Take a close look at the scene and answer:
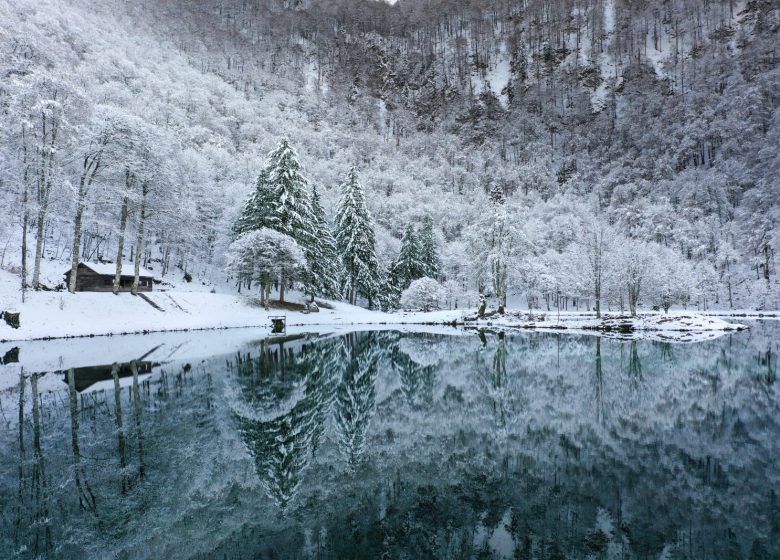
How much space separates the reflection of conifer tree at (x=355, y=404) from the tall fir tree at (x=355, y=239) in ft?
105

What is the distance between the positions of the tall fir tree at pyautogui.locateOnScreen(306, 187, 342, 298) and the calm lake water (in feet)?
97.3

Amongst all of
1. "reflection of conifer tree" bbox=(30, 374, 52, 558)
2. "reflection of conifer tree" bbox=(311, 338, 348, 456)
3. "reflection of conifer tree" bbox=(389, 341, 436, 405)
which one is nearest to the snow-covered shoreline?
"reflection of conifer tree" bbox=(311, 338, 348, 456)

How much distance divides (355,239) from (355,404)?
41.0 m

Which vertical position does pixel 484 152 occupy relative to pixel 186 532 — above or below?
above

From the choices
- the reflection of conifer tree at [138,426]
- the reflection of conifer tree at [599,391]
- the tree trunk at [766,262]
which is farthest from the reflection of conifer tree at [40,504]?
the tree trunk at [766,262]

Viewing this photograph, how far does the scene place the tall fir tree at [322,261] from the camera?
43172 millimetres

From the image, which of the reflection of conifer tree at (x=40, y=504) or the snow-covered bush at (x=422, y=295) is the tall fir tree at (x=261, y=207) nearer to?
the snow-covered bush at (x=422, y=295)

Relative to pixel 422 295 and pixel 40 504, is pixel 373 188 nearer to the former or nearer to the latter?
pixel 422 295

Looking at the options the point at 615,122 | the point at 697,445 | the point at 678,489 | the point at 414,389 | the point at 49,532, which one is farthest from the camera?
the point at 615,122

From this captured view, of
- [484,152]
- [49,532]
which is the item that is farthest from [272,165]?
[484,152]

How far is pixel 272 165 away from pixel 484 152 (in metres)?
170

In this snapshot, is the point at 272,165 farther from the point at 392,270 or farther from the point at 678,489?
the point at 678,489

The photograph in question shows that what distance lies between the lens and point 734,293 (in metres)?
74.4

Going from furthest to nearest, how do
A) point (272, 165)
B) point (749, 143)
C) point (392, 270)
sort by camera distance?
point (749, 143) → point (392, 270) → point (272, 165)
